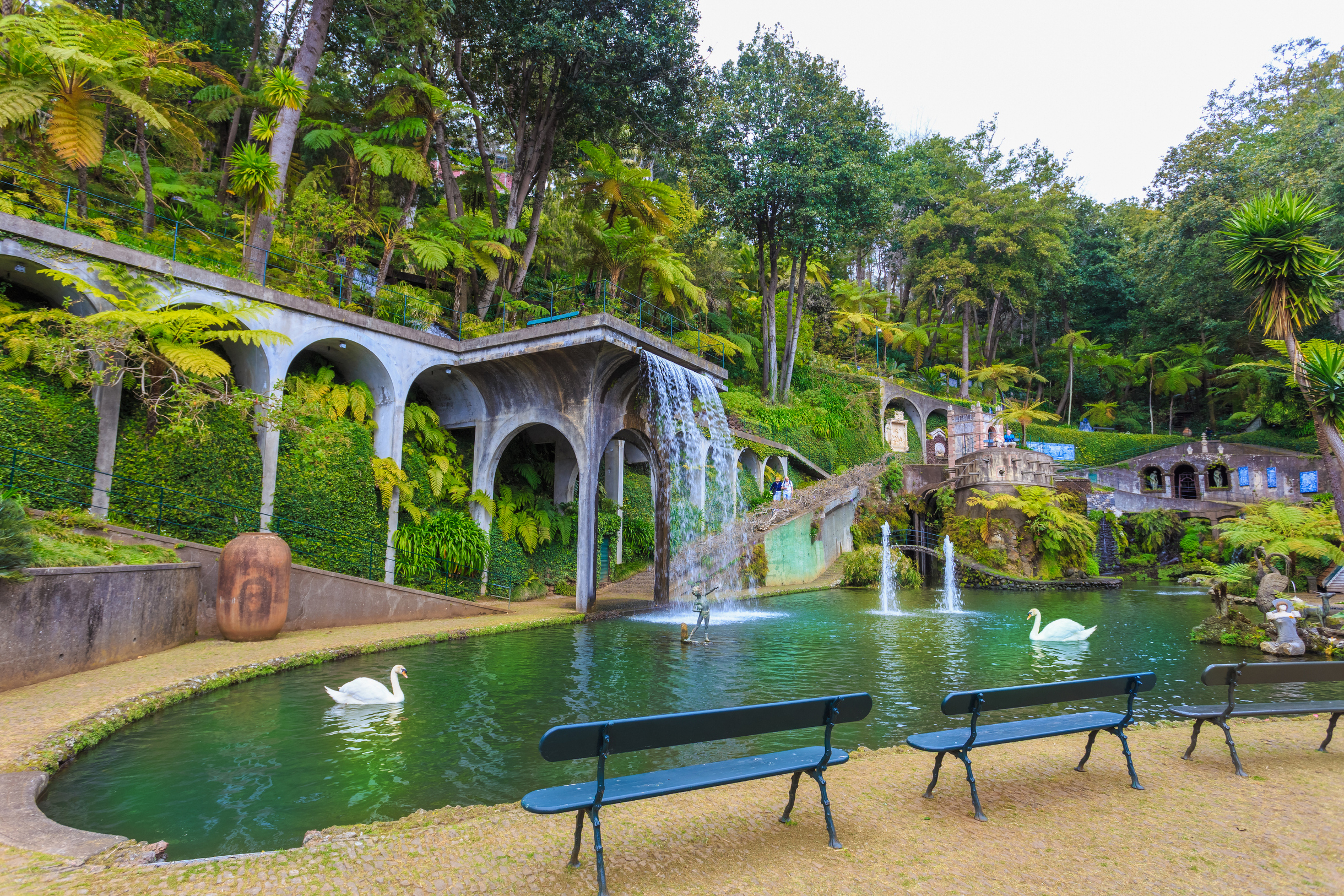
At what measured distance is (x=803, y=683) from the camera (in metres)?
8.75

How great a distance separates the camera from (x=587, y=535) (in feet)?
53.5

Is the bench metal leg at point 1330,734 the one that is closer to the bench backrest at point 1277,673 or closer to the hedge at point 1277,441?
→ the bench backrest at point 1277,673

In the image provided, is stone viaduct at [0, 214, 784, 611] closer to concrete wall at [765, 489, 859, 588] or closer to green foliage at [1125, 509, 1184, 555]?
concrete wall at [765, 489, 859, 588]

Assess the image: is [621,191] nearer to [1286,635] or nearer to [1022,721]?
[1286,635]

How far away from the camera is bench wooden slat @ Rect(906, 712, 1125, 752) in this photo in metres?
4.55

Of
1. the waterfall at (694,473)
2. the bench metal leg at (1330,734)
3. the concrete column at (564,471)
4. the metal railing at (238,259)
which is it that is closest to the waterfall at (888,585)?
the waterfall at (694,473)

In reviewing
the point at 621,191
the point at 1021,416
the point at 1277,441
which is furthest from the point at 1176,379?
the point at 621,191

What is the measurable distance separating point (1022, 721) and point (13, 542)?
9647 millimetres

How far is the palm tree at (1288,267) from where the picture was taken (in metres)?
12.8

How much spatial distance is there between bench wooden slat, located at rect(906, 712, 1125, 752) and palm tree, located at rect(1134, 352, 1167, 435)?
50368 mm

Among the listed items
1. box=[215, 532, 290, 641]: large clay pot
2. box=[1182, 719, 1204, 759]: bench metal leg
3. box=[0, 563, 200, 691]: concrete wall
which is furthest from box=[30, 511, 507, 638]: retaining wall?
box=[1182, 719, 1204, 759]: bench metal leg

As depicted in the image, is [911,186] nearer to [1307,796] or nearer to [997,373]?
[997,373]

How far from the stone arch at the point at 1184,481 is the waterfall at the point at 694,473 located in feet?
114

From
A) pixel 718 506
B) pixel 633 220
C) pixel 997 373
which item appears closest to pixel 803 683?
pixel 718 506
